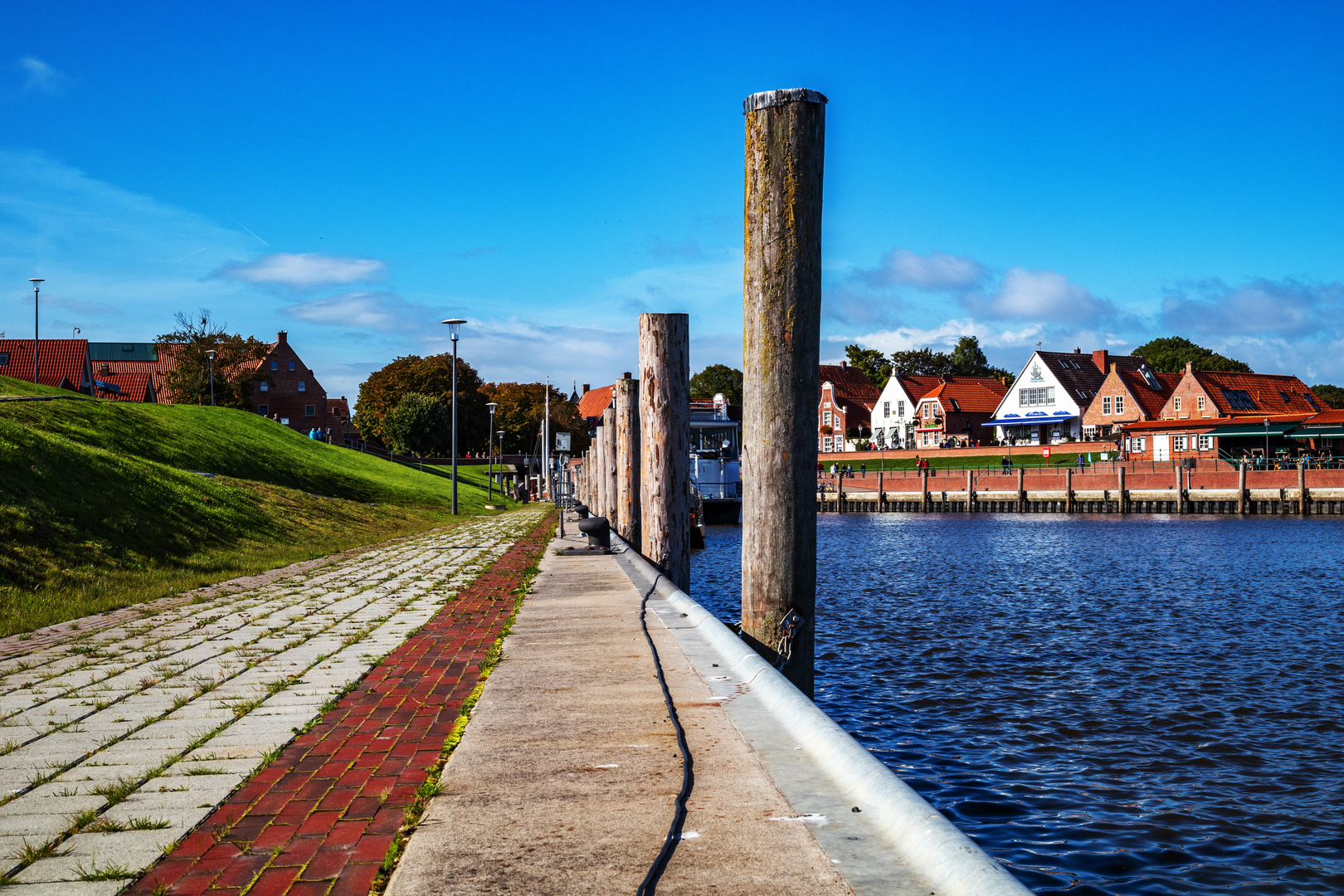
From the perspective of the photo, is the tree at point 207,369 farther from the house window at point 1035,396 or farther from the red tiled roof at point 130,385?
the house window at point 1035,396

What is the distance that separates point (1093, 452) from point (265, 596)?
66966 millimetres

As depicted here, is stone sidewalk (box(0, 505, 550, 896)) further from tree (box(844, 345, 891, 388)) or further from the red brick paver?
tree (box(844, 345, 891, 388))

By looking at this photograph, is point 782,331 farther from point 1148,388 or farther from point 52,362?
point 1148,388

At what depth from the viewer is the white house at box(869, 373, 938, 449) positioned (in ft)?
300

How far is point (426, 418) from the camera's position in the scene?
83.1 metres

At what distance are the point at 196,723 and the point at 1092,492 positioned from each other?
56365mm

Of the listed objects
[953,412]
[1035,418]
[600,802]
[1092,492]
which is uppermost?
[953,412]

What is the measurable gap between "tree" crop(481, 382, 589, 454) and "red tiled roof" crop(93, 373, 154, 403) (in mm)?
29996

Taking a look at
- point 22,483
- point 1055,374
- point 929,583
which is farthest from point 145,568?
point 1055,374

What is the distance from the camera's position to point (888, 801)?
344cm

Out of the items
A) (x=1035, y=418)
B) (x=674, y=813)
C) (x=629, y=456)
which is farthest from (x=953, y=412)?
(x=674, y=813)

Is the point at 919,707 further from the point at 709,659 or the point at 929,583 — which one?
the point at 929,583

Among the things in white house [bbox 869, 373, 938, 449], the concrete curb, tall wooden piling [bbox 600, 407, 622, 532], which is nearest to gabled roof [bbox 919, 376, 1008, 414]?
white house [bbox 869, 373, 938, 449]

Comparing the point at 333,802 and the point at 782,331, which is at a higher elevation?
the point at 782,331
